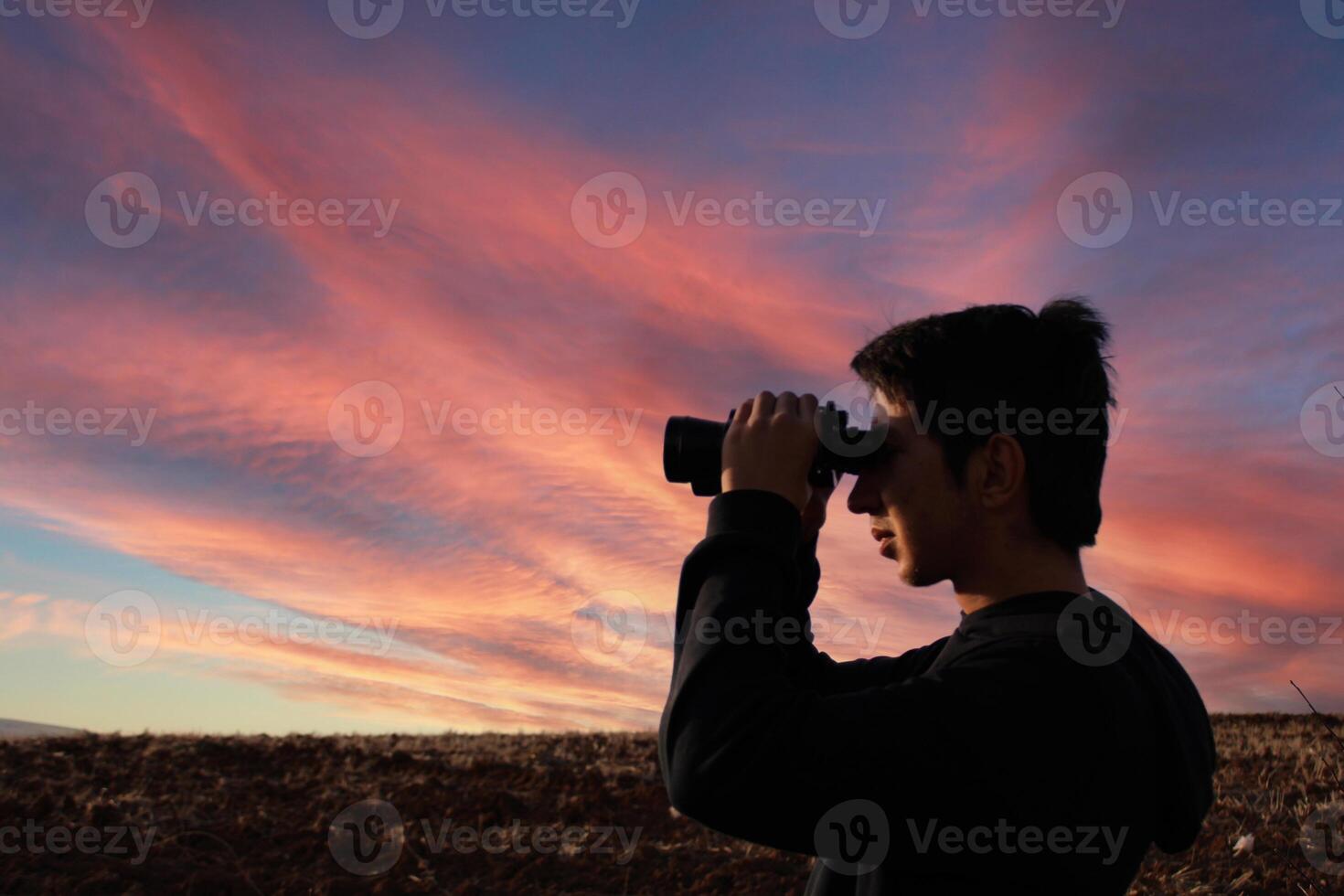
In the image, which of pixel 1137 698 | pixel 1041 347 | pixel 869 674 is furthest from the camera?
pixel 869 674

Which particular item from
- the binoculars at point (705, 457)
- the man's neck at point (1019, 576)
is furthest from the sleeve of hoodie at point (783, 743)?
the binoculars at point (705, 457)

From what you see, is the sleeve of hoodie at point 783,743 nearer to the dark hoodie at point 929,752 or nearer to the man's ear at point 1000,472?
the dark hoodie at point 929,752

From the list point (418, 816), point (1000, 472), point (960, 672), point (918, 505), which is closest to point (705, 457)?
point (918, 505)

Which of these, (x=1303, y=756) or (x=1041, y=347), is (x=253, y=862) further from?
(x=1303, y=756)

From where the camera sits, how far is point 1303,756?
10.1 meters

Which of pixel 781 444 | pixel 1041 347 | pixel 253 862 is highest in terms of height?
pixel 1041 347

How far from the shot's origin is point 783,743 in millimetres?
1561

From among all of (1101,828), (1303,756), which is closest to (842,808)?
(1101,828)

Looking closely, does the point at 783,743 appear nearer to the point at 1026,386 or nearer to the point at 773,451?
the point at 773,451

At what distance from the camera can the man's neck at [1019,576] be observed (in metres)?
1.90

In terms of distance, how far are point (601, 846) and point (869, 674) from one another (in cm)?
546

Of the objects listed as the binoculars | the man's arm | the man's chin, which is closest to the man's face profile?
the man's chin

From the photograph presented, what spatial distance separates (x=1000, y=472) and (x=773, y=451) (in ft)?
1.41

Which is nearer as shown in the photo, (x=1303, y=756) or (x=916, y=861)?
(x=916, y=861)
